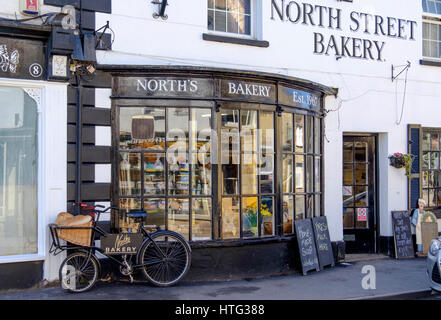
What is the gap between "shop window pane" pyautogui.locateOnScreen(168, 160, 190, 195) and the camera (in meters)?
8.77

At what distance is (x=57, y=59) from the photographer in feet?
26.4

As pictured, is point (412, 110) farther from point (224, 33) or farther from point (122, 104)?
point (122, 104)

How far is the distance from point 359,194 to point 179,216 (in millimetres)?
4641

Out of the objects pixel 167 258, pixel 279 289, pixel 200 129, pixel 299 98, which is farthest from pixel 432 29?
pixel 167 258

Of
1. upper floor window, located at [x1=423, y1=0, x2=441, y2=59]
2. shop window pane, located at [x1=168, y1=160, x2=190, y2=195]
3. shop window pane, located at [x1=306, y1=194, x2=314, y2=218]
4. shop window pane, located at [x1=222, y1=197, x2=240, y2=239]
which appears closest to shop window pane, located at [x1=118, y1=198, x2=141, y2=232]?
shop window pane, located at [x1=168, y1=160, x2=190, y2=195]

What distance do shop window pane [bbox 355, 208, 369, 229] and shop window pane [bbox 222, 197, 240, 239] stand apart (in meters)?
3.61

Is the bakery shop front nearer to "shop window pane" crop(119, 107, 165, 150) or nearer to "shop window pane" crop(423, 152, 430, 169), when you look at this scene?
"shop window pane" crop(119, 107, 165, 150)

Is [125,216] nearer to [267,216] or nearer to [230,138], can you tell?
[230,138]

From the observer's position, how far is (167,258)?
327 inches

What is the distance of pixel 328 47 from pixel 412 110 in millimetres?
2672

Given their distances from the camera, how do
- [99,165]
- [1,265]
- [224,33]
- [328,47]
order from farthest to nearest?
[328,47], [224,33], [99,165], [1,265]

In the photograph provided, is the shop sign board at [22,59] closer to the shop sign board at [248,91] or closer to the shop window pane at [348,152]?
the shop sign board at [248,91]

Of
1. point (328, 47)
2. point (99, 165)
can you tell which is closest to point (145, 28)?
point (99, 165)

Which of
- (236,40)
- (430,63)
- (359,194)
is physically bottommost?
(359,194)
